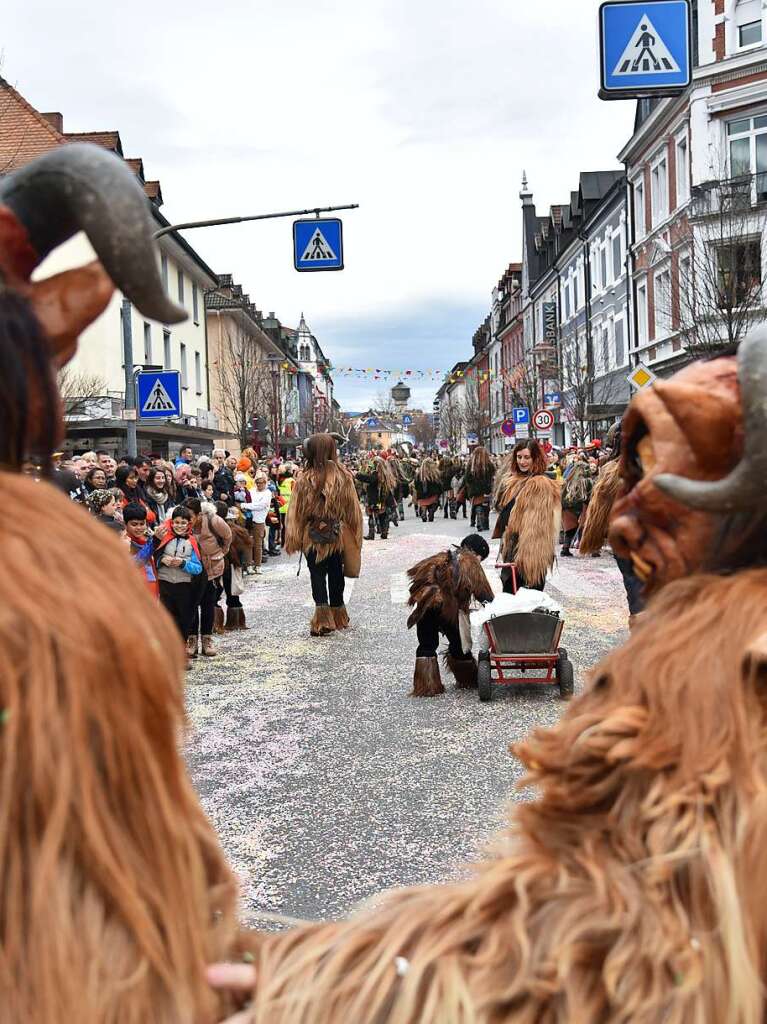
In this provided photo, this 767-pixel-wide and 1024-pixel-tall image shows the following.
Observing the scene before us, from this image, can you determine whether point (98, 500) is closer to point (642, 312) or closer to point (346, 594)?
point (346, 594)

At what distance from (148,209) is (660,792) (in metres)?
0.99

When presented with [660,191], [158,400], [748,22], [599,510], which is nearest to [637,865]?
[599,510]

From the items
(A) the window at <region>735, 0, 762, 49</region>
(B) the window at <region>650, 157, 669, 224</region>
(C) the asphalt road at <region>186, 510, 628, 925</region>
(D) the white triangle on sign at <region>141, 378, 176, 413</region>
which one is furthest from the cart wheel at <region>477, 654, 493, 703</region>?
(B) the window at <region>650, 157, 669, 224</region>

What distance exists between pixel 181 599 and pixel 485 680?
295cm

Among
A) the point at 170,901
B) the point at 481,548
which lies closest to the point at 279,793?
the point at 481,548

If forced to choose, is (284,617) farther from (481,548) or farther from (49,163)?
(49,163)

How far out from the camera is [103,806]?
101cm

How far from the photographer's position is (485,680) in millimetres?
6746

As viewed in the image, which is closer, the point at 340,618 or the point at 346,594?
the point at 340,618

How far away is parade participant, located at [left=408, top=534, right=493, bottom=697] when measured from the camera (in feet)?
22.9

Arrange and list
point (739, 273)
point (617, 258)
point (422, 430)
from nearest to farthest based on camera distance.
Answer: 1. point (739, 273)
2. point (617, 258)
3. point (422, 430)

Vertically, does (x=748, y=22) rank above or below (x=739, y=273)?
above

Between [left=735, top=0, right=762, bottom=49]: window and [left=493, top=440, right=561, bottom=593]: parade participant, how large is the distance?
21084 millimetres

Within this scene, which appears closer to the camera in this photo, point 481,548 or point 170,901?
point 170,901
